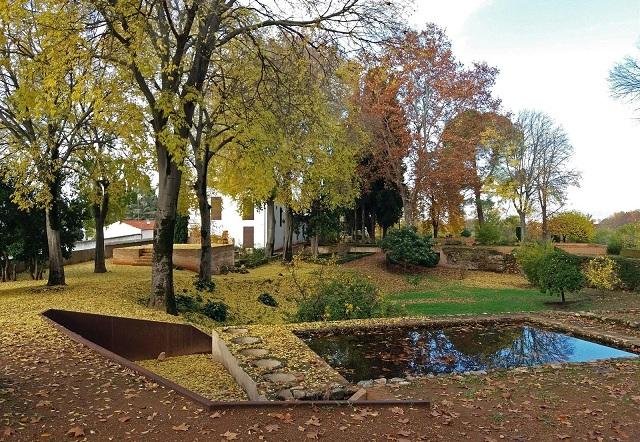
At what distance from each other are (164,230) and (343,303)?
171 inches

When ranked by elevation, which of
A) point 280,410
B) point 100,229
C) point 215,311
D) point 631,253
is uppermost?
point 100,229

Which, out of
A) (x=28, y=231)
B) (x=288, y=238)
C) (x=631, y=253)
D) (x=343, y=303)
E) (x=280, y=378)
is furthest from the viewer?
(x=288, y=238)

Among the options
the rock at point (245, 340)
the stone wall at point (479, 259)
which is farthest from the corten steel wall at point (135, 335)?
the stone wall at point (479, 259)

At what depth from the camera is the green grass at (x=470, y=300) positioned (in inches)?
609

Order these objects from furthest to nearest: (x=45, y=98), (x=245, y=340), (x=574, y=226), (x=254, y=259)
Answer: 1. (x=574, y=226)
2. (x=254, y=259)
3. (x=45, y=98)
4. (x=245, y=340)

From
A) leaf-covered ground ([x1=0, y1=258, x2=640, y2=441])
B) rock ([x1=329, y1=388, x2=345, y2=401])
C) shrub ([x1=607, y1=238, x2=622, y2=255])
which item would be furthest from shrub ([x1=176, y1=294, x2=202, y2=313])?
shrub ([x1=607, y1=238, x2=622, y2=255])

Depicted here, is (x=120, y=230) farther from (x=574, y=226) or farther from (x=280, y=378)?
(x=280, y=378)

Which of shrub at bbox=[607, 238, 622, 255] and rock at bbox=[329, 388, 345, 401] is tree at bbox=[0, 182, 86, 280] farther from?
shrub at bbox=[607, 238, 622, 255]

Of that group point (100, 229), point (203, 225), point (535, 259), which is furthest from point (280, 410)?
point (535, 259)

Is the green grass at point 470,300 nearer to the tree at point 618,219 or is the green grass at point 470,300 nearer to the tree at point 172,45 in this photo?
the tree at point 172,45

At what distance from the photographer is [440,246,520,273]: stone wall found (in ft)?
89.9

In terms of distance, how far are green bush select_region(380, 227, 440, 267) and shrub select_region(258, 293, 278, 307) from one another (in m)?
9.31

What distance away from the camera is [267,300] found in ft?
55.3

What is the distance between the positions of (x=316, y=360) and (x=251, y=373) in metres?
0.93
